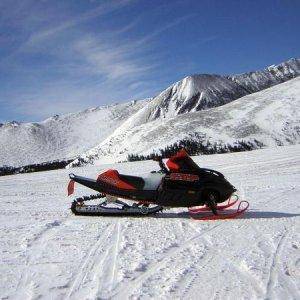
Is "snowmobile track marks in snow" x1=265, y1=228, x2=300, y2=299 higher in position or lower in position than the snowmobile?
higher

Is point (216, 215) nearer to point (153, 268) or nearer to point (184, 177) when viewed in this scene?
point (184, 177)

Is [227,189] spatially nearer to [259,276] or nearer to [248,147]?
[259,276]

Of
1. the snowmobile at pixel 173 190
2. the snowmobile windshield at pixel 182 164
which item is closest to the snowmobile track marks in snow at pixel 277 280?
the snowmobile at pixel 173 190

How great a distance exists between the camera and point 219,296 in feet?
16.7

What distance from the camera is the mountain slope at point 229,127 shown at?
83.7 meters

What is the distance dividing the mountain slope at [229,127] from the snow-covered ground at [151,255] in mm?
71450

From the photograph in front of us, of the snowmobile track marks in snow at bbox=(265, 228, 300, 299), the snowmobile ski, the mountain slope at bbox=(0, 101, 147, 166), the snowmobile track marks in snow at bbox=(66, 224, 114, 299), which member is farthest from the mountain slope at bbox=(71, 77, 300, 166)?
the snowmobile track marks in snow at bbox=(265, 228, 300, 299)

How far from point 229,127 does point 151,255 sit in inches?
3301

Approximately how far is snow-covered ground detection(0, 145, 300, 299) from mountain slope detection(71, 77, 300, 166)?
71450mm

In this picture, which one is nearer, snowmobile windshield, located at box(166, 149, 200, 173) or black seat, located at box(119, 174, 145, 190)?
snowmobile windshield, located at box(166, 149, 200, 173)

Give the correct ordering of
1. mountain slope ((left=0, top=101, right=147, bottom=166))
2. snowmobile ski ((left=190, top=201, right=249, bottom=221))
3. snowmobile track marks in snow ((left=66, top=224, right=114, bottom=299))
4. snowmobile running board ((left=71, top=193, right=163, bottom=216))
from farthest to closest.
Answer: mountain slope ((left=0, top=101, right=147, bottom=166))
snowmobile running board ((left=71, top=193, right=163, bottom=216))
snowmobile ski ((left=190, top=201, right=249, bottom=221))
snowmobile track marks in snow ((left=66, top=224, right=114, bottom=299))

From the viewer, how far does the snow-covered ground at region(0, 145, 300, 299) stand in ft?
17.4

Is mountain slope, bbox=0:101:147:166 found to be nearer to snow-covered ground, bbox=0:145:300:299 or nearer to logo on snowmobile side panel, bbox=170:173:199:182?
logo on snowmobile side panel, bbox=170:173:199:182

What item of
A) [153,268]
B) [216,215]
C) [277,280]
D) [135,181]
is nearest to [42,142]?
[135,181]
